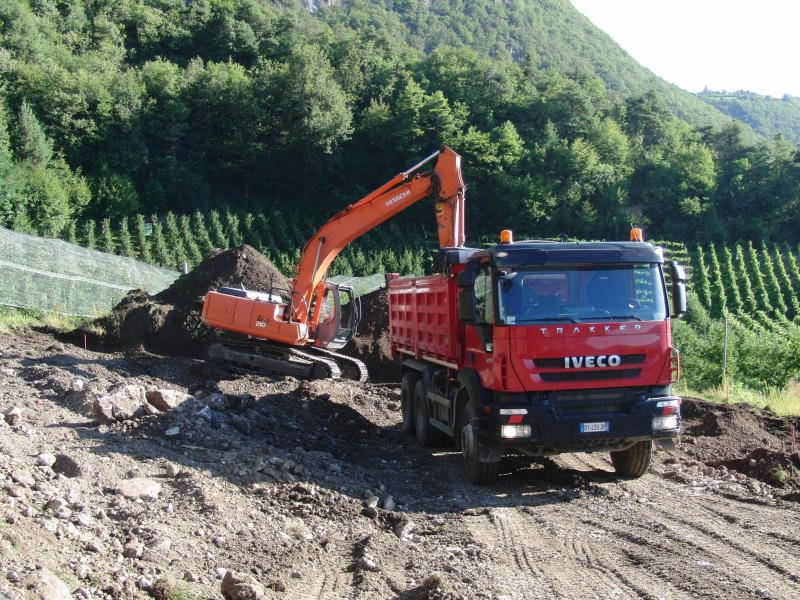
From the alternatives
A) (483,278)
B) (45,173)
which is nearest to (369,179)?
(45,173)

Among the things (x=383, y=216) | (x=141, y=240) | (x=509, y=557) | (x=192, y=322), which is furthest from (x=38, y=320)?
(x=141, y=240)

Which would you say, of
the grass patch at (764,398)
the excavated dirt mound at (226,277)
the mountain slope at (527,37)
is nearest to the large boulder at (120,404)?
the excavated dirt mound at (226,277)

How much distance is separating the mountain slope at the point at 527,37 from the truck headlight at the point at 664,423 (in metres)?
124

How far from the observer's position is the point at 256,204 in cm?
5156

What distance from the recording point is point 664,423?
8.23 meters

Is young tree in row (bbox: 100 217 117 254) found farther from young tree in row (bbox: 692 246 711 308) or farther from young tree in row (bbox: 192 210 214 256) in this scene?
young tree in row (bbox: 692 246 711 308)

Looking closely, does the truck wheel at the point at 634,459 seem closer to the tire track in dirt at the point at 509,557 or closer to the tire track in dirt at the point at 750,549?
the tire track in dirt at the point at 750,549

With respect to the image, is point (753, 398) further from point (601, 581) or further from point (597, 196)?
point (597, 196)

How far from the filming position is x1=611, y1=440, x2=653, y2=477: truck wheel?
28.9 feet

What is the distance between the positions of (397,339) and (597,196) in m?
48.8

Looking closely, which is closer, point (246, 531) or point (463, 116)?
point (246, 531)

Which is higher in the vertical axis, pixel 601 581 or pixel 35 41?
pixel 35 41

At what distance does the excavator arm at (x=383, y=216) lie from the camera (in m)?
13.5

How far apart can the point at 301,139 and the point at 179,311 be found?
36.3m
